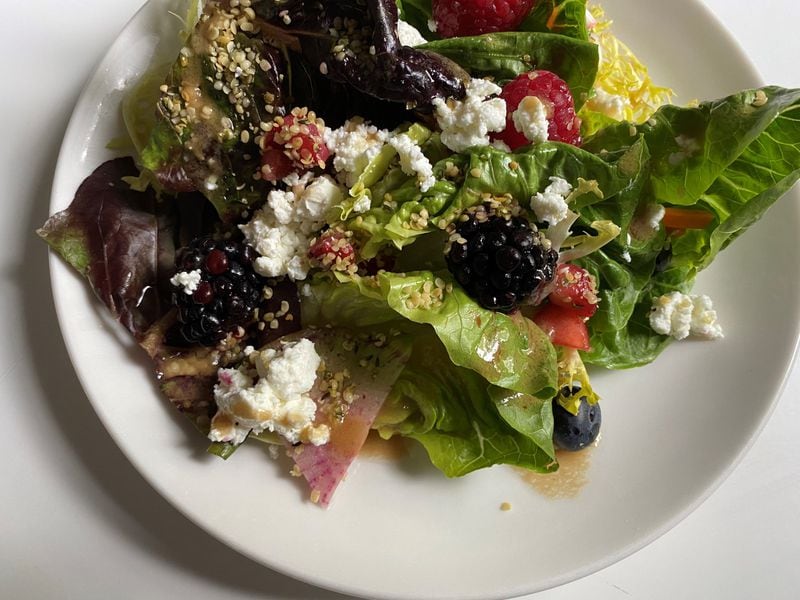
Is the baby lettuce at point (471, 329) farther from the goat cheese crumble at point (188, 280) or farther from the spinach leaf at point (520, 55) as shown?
the spinach leaf at point (520, 55)

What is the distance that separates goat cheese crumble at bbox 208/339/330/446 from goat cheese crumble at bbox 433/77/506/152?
67 cm

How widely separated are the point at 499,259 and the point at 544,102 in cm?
47

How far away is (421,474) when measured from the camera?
188 cm

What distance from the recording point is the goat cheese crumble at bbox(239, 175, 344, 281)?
5.78 feet

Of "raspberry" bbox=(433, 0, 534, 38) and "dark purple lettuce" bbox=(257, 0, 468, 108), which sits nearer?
"dark purple lettuce" bbox=(257, 0, 468, 108)

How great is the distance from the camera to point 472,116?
1696 mm

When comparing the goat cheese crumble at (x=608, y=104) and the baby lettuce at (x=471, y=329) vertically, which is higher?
the goat cheese crumble at (x=608, y=104)

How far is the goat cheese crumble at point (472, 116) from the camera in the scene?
1.69 m

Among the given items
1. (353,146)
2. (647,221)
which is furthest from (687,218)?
(353,146)

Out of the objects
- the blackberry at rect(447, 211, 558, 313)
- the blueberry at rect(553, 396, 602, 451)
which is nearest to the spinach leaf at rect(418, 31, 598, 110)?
the blackberry at rect(447, 211, 558, 313)

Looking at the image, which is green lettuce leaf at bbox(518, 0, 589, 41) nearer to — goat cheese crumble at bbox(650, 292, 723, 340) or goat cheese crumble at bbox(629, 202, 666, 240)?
goat cheese crumble at bbox(629, 202, 666, 240)

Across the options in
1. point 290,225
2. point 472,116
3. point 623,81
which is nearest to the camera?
point 472,116

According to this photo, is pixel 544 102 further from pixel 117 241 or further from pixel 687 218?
pixel 117 241

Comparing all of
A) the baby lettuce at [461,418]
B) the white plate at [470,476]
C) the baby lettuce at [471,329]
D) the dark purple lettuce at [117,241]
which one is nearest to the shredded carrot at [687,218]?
the white plate at [470,476]
